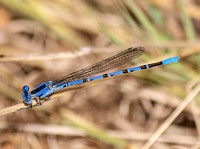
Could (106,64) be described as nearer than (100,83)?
No

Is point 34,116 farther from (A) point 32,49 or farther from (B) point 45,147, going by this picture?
(A) point 32,49

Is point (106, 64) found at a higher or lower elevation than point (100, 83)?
higher

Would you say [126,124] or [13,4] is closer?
[13,4]

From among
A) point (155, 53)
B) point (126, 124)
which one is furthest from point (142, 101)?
point (155, 53)
